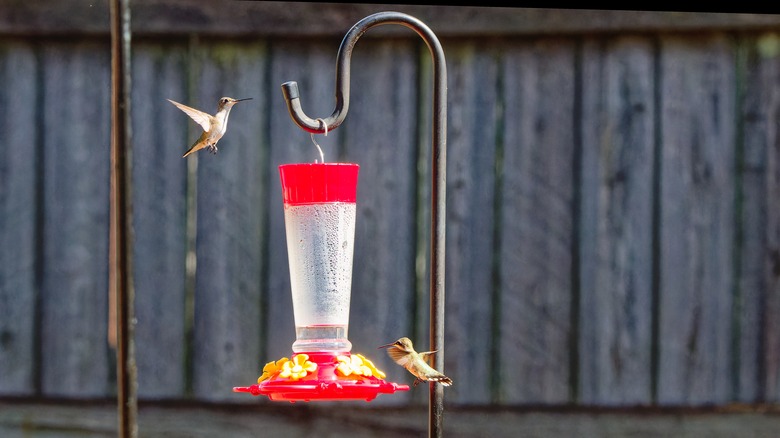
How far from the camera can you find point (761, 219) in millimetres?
4320

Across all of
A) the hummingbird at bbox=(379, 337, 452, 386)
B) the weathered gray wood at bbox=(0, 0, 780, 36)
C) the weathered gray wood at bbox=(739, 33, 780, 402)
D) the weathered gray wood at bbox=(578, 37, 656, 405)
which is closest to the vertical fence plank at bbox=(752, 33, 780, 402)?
the weathered gray wood at bbox=(739, 33, 780, 402)

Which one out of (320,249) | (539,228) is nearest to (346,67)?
(320,249)

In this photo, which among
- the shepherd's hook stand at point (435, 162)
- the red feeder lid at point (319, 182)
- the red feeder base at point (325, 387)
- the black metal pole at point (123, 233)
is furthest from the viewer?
the red feeder lid at point (319, 182)

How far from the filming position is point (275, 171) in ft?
14.3

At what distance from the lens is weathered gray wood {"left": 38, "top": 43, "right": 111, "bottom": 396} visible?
4391mm

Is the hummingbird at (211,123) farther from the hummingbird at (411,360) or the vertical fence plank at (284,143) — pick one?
the hummingbird at (411,360)

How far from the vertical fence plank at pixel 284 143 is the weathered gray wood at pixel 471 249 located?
1.11ft

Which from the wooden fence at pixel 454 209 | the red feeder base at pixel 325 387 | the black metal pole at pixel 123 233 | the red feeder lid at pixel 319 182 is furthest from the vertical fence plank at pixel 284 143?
the black metal pole at pixel 123 233

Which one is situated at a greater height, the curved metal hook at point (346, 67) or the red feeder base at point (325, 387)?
the curved metal hook at point (346, 67)

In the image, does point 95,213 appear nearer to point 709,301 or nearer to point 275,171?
point 275,171

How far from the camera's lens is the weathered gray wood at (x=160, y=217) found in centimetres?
438

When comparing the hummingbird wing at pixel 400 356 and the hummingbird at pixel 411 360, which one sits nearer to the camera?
the hummingbird at pixel 411 360

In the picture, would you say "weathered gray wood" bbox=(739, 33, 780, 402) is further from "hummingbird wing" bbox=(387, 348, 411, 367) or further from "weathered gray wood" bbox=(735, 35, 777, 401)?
"hummingbird wing" bbox=(387, 348, 411, 367)

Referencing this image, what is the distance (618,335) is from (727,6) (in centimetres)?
107
